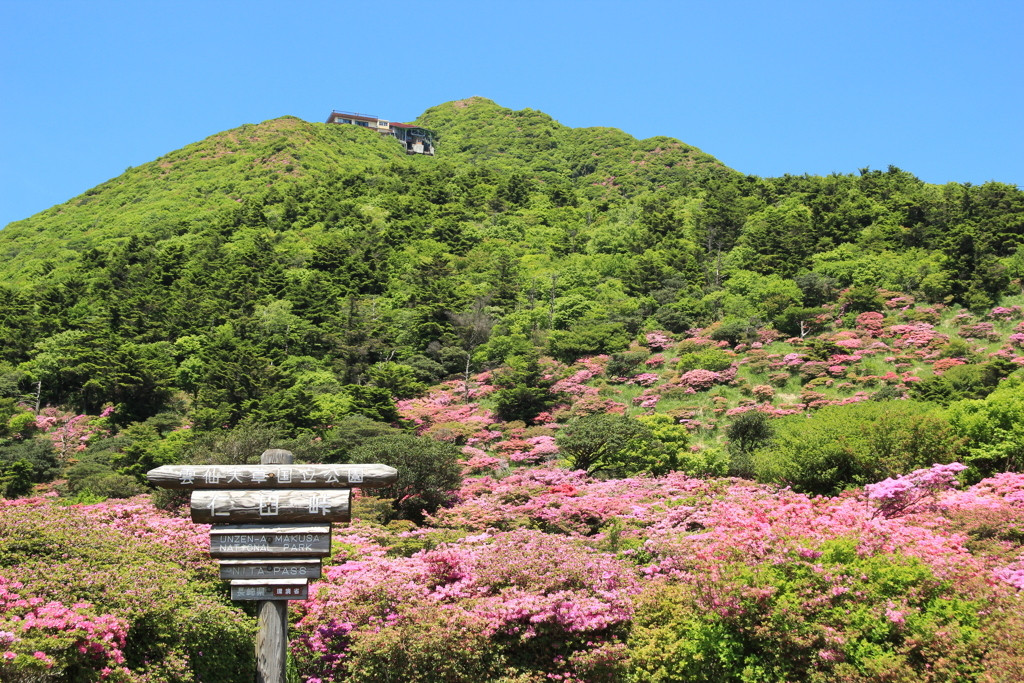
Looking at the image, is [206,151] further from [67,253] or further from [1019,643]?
[1019,643]

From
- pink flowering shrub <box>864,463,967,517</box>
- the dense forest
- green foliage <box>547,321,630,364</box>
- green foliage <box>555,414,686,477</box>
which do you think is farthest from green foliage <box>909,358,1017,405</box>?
green foliage <box>547,321,630,364</box>

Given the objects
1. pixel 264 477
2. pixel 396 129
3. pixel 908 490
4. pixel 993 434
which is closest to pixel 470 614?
pixel 264 477

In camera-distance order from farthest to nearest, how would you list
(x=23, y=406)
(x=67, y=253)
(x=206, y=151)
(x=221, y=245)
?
(x=206, y=151)
(x=67, y=253)
(x=221, y=245)
(x=23, y=406)

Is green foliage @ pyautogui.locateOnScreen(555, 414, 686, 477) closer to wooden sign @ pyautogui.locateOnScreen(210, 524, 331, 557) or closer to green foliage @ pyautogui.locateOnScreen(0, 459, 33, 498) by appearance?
wooden sign @ pyautogui.locateOnScreen(210, 524, 331, 557)

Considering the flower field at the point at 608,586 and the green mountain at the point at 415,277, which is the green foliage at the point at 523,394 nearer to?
the green mountain at the point at 415,277

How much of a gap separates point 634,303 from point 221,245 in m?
33.8

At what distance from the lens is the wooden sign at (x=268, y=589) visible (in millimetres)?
8047

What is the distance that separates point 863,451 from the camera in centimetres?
2078

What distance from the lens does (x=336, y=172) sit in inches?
3398

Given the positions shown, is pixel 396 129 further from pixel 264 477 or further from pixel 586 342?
pixel 264 477

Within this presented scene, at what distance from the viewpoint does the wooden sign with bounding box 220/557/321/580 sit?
8.07 m

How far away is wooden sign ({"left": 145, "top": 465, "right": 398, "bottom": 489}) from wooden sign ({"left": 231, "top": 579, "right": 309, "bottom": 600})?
0.91 metres

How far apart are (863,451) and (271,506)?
55.4 ft

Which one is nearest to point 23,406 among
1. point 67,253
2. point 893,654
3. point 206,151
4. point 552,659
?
point 67,253
